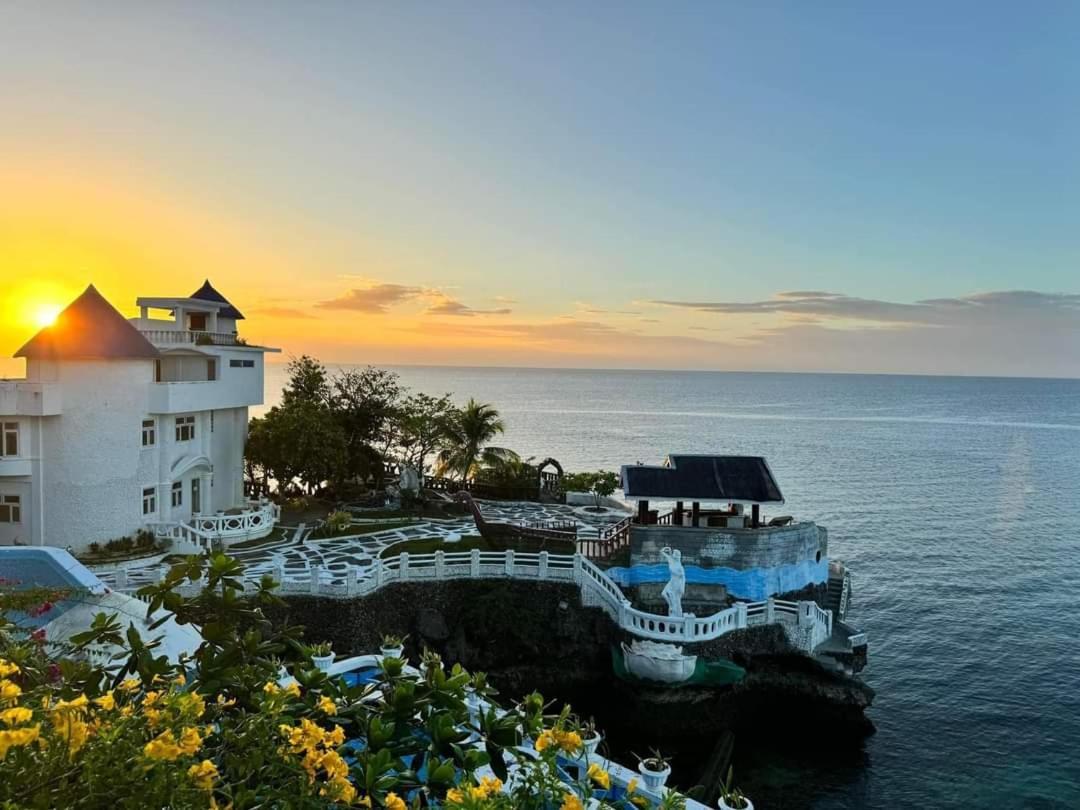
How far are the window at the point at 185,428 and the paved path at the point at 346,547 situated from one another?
18.3 ft

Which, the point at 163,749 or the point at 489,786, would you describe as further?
the point at 489,786

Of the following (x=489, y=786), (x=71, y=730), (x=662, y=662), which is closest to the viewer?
(x=71, y=730)

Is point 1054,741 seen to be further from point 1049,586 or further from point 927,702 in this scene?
point 1049,586

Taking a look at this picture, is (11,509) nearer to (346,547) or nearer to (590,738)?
(346,547)

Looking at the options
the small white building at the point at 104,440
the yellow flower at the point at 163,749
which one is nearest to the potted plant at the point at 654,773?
the yellow flower at the point at 163,749

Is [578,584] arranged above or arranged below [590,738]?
below

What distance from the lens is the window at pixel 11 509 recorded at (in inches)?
1034

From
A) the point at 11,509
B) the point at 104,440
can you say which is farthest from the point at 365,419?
the point at 11,509

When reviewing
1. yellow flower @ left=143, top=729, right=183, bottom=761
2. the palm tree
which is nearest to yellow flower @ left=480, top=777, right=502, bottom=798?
yellow flower @ left=143, top=729, right=183, bottom=761

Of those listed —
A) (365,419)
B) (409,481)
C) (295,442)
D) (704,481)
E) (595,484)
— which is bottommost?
(595,484)

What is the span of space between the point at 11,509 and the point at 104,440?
372 cm

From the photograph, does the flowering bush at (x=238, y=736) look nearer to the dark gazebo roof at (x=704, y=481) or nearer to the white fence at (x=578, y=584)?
the white fence at (x=578, y=584)

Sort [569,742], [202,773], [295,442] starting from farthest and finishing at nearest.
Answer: [295,442] → [569,742] → [202,773]

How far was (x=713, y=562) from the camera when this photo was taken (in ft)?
88.1
